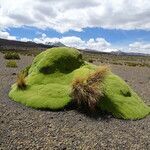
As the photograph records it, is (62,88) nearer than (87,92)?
No

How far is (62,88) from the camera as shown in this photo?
14.8 metres

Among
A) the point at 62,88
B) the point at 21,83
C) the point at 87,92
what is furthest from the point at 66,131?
the point at 21,83

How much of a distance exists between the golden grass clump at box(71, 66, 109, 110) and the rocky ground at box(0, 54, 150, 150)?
1.64ft

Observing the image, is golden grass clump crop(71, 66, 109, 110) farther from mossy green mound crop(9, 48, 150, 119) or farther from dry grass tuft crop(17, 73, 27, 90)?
dry grass tuft crop(17, 73, 27, 90)

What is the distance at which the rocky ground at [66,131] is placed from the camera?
394 inches

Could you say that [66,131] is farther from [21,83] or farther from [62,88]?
[21,83]

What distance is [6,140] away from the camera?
9.88 meters

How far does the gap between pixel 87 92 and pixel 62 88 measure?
73.1 inches

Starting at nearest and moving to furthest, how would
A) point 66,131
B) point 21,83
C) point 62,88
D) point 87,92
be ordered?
1. point 66,131
2. point 87,92
3. point 62,88
4. point 21,83

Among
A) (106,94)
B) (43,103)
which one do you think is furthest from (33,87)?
(106,94)

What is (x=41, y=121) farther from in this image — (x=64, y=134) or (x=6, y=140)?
(x=6, y=140)

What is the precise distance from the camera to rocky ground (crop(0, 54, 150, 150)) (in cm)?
1000

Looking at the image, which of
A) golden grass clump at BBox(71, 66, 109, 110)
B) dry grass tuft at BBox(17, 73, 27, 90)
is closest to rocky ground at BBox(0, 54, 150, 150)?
golden grass clump at BBox(71, 66, 109, 110)

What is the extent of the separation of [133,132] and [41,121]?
130 inches
